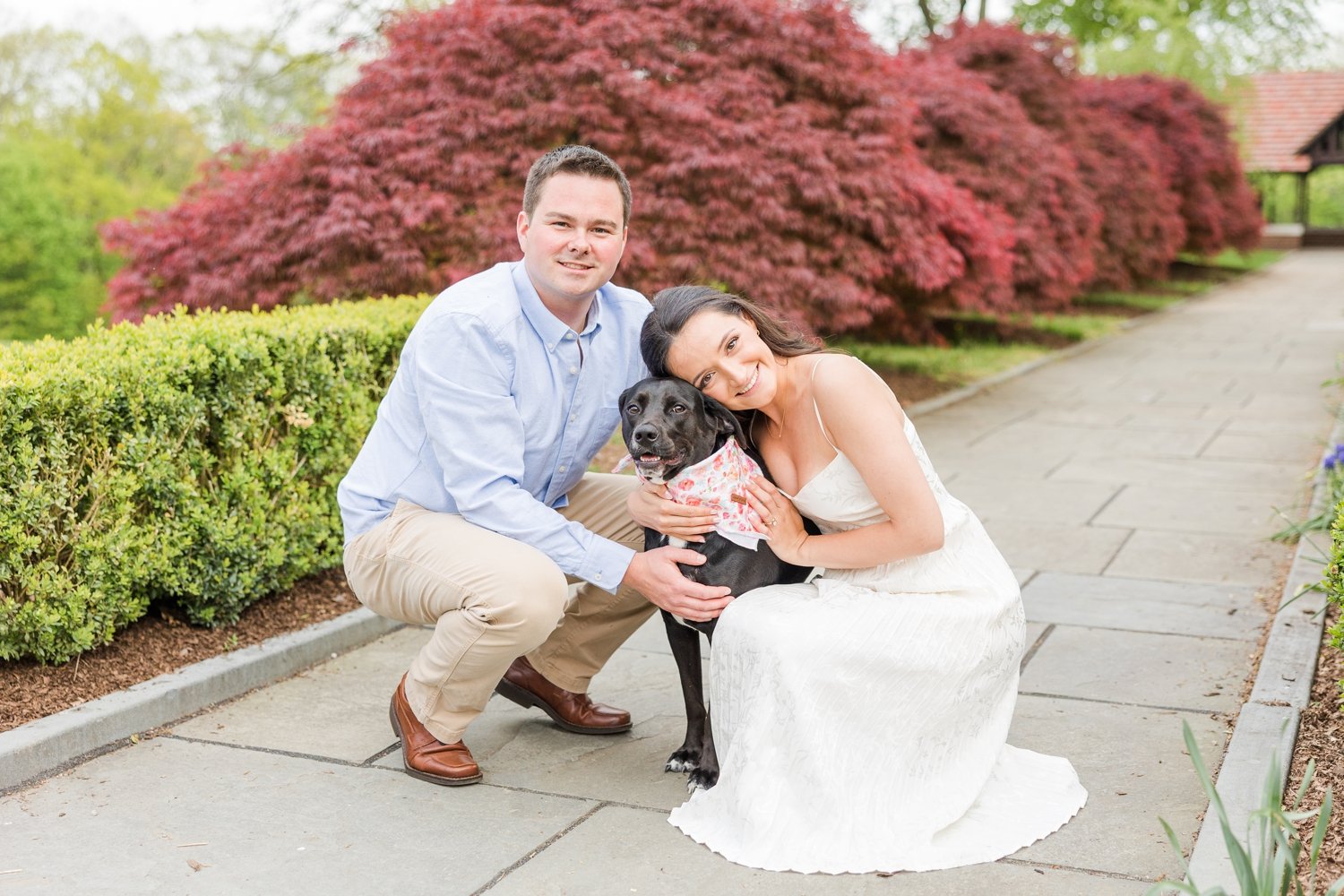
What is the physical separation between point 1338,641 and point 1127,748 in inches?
26.0

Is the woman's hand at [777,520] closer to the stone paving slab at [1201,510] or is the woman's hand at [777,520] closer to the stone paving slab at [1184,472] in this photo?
the stone paving slab at [1201,510]

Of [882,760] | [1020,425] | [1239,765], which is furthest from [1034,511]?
[882,760]

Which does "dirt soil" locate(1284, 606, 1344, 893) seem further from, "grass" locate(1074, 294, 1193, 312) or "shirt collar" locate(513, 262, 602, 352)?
"grass" locate(1074, 294, 1193, 312)

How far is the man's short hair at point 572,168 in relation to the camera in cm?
342

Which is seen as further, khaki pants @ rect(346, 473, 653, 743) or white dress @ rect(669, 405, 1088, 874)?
khaki pants @ rect(346, 473, 653, 743)

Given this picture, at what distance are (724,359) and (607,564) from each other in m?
0.64

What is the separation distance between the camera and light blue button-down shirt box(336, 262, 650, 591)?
3.36m

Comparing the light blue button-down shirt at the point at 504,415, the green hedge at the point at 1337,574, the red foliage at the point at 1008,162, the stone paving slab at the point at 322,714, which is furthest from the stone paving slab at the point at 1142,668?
the red foliage at the point at 1008,162

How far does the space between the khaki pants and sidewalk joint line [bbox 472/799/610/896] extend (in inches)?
16.9

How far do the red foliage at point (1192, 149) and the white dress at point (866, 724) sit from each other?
19923 mm

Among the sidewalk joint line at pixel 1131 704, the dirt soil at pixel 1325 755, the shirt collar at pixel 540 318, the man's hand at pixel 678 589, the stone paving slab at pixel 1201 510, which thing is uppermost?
the shirt collar at pixel 540 318

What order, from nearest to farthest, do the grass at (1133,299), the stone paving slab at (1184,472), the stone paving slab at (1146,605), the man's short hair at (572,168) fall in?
the man's short hair at (572,168), the stone paving slab at (1146,605), the stone paving slab at (1184,472), the grass at (1133,299)

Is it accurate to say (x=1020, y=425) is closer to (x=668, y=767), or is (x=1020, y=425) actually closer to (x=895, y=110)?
(x=895, y=110)

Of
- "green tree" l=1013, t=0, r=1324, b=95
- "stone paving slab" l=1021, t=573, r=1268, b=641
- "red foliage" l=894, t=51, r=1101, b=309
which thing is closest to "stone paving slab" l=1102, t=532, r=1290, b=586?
"stone paving slab" l=1021, t=573, r=1268, b=641
